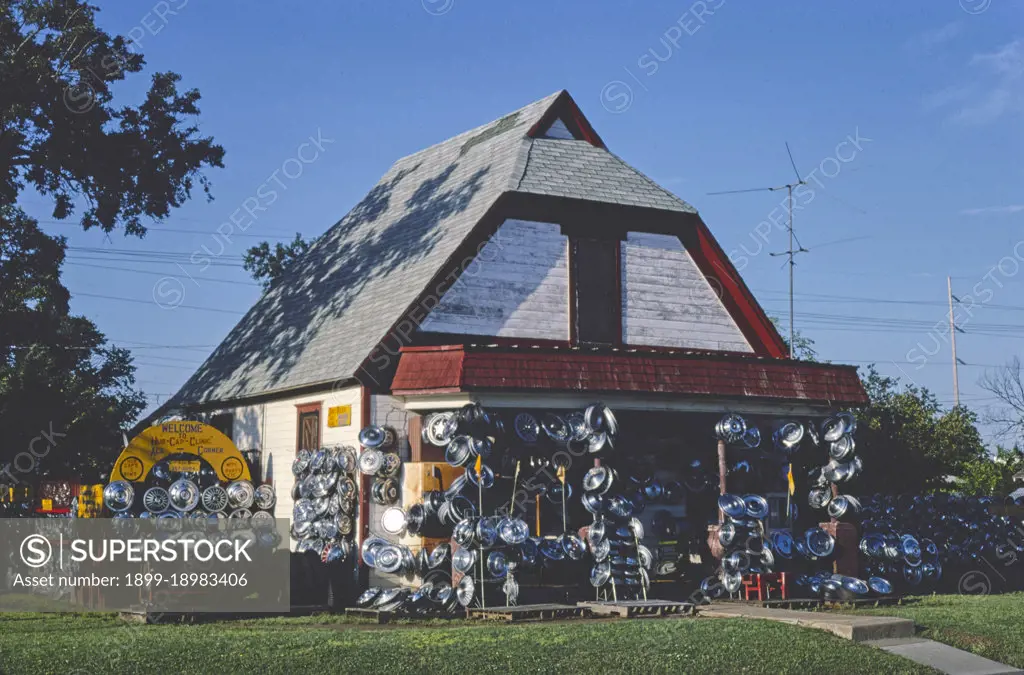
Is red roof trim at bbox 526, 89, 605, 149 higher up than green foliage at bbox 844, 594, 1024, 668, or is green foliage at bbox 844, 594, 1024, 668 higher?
red roof trim at bbox 526, 89, 605, 149

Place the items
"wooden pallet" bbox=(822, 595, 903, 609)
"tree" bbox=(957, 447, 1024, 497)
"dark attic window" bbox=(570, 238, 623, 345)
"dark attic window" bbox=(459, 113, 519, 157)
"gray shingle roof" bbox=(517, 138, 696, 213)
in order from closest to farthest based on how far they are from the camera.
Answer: "wooden pallet" bbox=(822, 595, 903, 609), "dark attic window" bbox=(570, 238, 623, 345), "gray shingle roof" bbox=(517, 138, 696, 213), "dark attic window" bbox=(459, 113, 519, 157), "tree" bbox=(957, 447, 1024, 497)

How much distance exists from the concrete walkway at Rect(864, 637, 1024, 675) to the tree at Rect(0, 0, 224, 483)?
19.5 metres

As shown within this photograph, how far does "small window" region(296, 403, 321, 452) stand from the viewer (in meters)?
22.5

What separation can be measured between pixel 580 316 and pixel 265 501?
745cm

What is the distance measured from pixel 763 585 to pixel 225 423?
1292 cm

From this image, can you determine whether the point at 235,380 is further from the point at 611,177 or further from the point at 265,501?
the point at 611,177

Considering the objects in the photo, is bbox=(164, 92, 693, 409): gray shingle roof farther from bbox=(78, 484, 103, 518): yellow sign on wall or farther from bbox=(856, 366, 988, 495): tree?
bbox=(856, 366, 988, 495): tree

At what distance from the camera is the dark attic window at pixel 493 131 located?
26.7m

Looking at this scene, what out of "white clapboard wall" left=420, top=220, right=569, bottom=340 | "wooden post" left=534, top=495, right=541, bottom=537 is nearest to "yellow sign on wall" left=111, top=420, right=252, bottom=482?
"white clapboard wall" left=420, top=220, right=569, bottom=340

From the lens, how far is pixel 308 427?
2284cm

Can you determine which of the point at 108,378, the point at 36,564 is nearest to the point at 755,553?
the point at 36,564

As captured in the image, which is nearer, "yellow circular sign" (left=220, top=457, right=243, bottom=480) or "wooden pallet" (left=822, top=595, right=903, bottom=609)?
"wooden pallet" (left=822, top=595, right=903, bottom=609)

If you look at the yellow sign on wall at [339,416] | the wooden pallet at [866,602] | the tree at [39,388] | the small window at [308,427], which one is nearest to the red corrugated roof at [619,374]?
the yellow sign on wall at [339,416]

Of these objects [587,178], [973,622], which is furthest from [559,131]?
[973,622]
